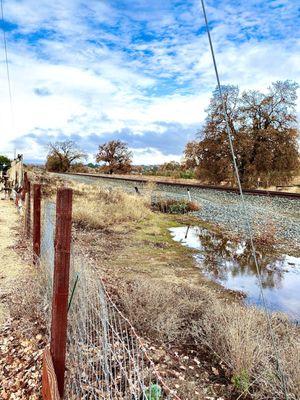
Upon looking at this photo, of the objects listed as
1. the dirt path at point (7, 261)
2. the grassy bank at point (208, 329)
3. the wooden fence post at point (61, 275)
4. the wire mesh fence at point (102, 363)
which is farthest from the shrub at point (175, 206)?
the wooden fence post at point (61, 275)

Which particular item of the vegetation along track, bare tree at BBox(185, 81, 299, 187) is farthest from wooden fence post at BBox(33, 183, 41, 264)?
bare tree at BBox(185, 81, 299, 187)

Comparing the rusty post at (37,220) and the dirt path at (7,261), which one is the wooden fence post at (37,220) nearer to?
the rusty post at (37,220)

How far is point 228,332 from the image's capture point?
164 inches

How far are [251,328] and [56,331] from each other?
2.61 m

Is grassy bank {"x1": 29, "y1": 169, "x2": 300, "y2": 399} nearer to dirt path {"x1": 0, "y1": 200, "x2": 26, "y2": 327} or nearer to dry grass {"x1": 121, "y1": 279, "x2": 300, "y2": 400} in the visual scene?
dry grass {"x1": 121, "y1": 279, "x2": 300, "y2": 400}

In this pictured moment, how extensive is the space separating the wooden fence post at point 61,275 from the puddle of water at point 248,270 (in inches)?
177

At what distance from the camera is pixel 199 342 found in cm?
462

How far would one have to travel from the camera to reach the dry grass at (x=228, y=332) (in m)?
3.65

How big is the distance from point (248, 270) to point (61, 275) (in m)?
7.04

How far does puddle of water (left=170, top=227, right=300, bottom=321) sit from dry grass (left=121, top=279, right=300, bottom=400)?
5.17 ft

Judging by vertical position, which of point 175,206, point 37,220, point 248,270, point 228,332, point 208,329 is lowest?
point 248,270

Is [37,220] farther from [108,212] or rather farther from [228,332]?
[108,212]

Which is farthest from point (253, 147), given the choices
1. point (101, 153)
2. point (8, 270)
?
point (101, 153)

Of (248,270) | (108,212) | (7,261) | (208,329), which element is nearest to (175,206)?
(108,212)
